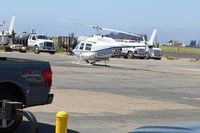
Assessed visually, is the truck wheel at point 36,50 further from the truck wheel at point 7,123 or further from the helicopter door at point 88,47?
the truck wheel at point 7,123

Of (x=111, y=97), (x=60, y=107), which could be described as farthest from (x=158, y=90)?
(x=60, y=107)

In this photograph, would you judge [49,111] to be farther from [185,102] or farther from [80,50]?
[80,50]

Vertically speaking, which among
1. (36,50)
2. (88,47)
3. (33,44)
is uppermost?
(88,47)

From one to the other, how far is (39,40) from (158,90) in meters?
41.4

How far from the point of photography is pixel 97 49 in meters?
41.5

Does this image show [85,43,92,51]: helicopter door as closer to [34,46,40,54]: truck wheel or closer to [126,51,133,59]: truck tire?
[34,46,40,54]: truck wheel

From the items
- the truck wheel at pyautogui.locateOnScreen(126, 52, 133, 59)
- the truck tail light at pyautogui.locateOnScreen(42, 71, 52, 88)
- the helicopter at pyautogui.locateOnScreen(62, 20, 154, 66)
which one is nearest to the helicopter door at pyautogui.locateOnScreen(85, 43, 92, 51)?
the helicopter at pyautogui.locateOnScreen(62, 20, 154, 66)

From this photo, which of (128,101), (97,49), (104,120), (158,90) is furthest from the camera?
(97,49)

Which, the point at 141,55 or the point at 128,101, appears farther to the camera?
the point at 141,55

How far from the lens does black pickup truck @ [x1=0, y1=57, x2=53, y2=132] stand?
31.9 feet

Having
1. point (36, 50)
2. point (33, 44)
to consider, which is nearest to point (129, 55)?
point (36, 50)

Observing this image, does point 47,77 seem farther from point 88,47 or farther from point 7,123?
point 88,47

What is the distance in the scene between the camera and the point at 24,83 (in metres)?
9.98

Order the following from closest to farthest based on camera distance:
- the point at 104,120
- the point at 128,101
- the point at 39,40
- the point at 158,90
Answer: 1. the point at 104,120
2. the point at 128,101
3. the point at 158,90
4. the point at 39,40
